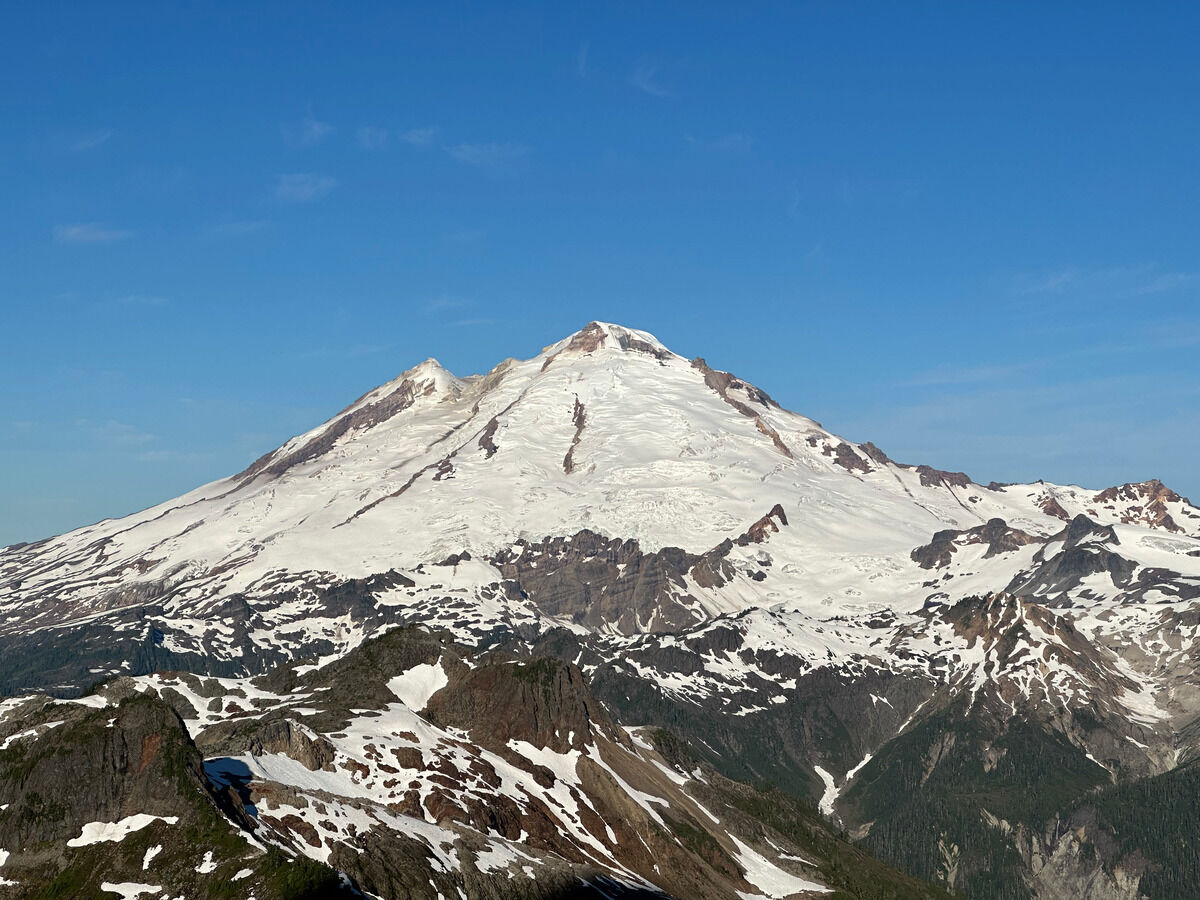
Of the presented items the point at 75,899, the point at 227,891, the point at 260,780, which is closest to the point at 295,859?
the point at 227,891

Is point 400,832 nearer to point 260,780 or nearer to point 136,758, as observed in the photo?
point 260,780

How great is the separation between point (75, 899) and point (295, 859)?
20876 mm

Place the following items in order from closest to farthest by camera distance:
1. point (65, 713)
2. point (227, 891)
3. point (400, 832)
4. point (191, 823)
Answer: point (227, 891), point (191, 823), point (65, 713), point (400, 832)

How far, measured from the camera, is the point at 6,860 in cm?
16188

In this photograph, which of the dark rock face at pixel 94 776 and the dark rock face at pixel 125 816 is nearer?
the dark rock face at pixel 125 816

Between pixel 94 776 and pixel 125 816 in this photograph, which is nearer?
pixel 125 816

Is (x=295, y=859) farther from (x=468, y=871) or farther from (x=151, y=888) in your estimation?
(x=468, y=871)

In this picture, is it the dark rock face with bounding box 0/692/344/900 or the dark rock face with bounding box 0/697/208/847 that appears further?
the dark rock face with bounding box 0/697/208/847

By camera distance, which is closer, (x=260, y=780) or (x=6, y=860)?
(x=6, y=860)

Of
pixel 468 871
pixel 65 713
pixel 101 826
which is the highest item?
pixel 65 713

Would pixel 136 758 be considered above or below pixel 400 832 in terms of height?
above

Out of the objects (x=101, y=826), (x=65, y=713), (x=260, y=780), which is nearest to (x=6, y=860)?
(x=101, y=826)

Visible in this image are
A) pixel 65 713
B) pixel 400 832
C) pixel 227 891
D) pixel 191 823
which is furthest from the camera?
pixel 400 832

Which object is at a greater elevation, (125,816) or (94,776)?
(94,776)
